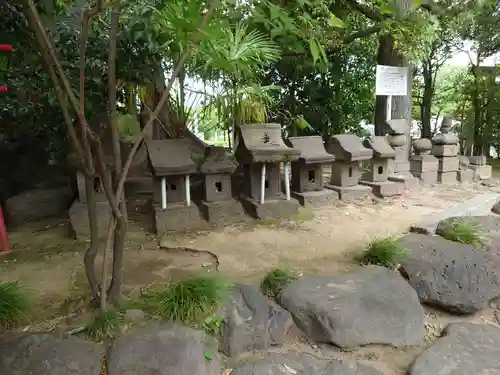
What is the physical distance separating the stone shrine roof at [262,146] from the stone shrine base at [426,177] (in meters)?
2.64

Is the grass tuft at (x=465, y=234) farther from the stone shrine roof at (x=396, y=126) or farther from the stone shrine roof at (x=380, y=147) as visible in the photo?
the stone shrine roof at (x=396, y=126)

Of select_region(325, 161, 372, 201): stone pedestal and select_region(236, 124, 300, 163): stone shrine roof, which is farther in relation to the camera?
select_region(325, 161, 372, 201): stone pedestal

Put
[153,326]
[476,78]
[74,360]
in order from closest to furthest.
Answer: [74,360] → [153,326] → [476,78]

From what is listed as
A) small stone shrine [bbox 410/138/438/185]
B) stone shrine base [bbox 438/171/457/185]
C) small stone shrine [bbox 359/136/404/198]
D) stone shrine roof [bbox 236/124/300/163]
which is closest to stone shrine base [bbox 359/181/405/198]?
small stone shrine [bbox 359/136/404/198]

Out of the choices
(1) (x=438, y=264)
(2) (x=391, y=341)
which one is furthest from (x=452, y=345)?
(1) (x=438, y=264)

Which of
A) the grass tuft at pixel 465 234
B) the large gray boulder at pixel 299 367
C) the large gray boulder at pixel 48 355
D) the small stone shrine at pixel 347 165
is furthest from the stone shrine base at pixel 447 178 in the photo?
the large gray boulder at pixel 48 355

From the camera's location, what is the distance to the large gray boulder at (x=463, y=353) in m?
2.35

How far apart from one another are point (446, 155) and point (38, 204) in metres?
5.61

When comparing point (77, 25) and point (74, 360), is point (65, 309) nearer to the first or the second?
point (74, 360)

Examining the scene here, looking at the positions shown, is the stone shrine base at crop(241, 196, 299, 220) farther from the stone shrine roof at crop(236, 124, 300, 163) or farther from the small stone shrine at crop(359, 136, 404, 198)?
the small stone shrine at crop(359, 136, 404, 198)

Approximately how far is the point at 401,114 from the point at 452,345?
4.60m

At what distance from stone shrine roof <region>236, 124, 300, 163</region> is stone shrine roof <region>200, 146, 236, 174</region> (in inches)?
8.7

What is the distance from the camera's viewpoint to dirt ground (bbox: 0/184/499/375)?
2447 mm

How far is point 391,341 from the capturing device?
253cm
